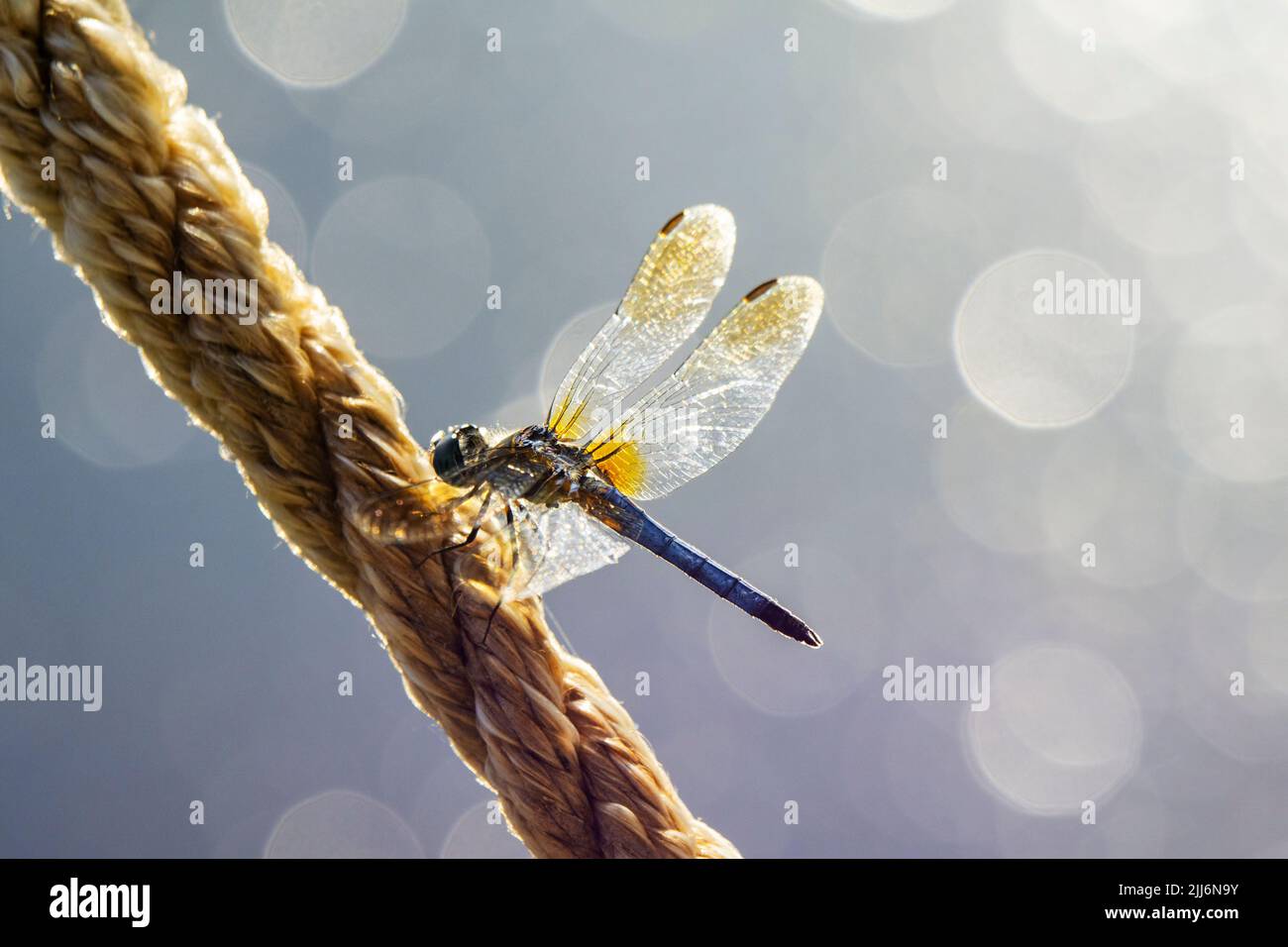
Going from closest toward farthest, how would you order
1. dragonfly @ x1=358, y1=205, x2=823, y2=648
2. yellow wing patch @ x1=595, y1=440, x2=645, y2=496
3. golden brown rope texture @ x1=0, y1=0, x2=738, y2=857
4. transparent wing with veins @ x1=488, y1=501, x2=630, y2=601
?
golden brown rope texture @ x1=0, y1=0, x2=738, y2=857, transparent wing with veins @ x1=488, y1=501, x2=630, y2=601, dragonfly @ x1=358, y1=205, x2=823, y2=648, yellow wing patch @ x1=595, y1=440, x2=645, y2=496

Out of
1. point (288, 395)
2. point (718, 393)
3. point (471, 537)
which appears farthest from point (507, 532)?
point (718, 393)

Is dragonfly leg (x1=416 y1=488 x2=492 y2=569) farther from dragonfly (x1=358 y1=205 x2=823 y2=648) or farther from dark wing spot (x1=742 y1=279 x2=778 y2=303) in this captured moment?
dark wing spot (x1=742 y1=279 x2=778 y2=303)

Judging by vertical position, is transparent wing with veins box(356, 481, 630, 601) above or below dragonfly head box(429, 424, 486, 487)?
below

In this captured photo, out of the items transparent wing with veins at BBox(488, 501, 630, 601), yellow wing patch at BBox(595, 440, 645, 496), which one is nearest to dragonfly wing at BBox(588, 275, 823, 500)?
yellow wing patch at BBox(595, 440, 645, 496)

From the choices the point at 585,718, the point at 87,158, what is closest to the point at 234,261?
the point at 87,158

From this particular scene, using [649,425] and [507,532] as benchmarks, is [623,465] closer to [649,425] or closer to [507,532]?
[649,425]

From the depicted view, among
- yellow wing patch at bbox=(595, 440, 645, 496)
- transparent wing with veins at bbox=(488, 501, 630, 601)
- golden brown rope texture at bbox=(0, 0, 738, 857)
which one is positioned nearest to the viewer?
golden brown rope texture at bbox=(0, 0, 738, 857)
